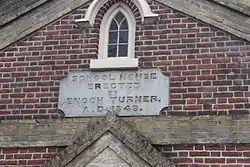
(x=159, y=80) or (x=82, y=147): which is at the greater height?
(x=159, y=80)

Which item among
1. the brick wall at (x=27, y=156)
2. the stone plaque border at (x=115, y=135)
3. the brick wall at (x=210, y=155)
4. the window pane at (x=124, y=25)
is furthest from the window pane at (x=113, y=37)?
the brick wall at (x=210, y=155)

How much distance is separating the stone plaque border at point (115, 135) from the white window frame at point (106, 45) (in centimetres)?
83

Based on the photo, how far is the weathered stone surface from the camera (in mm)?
7438

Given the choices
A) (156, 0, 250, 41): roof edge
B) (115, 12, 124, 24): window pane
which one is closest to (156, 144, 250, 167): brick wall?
(156, 0, 250, 41): roof edge

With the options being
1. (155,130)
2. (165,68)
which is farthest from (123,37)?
(155,130)

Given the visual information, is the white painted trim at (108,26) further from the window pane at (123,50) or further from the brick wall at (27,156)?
the brick wall at (27,156)

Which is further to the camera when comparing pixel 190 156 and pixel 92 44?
pixel 92 44

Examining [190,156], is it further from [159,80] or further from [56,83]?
[56,83]

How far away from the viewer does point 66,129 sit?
788cm

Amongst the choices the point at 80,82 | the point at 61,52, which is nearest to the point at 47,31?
the point at 61,52

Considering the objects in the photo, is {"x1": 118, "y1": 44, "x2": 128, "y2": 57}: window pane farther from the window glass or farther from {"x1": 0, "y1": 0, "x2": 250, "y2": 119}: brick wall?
{"x1": 0, "y1": 0, "x2": 250, "y2": 119}: brick wall

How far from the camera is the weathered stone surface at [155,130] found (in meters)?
7.44

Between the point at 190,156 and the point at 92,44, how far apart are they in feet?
7.92

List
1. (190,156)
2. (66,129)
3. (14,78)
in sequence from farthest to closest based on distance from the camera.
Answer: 1. (14,78)
2. (66,129)
3. (190,156)
